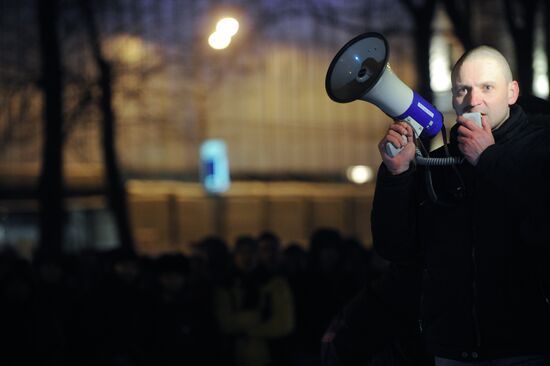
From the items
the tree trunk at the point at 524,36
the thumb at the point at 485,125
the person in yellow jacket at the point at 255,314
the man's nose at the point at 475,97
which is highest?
the tree trunk at the point at 524,36

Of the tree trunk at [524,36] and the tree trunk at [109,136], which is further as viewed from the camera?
the tree trunk at [109,136]

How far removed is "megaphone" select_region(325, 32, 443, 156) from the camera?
3508mm

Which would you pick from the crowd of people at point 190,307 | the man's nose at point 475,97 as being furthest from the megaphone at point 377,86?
the crowd of people at point 190,307

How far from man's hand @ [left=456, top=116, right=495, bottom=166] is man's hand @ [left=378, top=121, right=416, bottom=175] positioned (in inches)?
7.9

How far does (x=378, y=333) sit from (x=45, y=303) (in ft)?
17.6

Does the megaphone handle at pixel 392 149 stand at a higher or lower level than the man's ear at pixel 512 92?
lower

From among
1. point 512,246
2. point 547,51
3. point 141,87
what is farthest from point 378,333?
point 141,87

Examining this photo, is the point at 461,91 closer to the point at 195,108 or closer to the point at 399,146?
the point at 399,146

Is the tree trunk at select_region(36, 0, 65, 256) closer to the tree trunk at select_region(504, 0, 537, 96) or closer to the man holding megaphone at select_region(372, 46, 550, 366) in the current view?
the tree trunk at select_region(504, 0, 537, 96)

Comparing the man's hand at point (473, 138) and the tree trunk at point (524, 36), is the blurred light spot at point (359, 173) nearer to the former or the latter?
the tree trunk at point (524, 36)

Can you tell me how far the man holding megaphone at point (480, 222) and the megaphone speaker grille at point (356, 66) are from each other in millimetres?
191

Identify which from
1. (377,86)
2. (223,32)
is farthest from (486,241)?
(223,32)

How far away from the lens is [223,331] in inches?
327

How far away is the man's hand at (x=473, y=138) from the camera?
3355 millimetres
